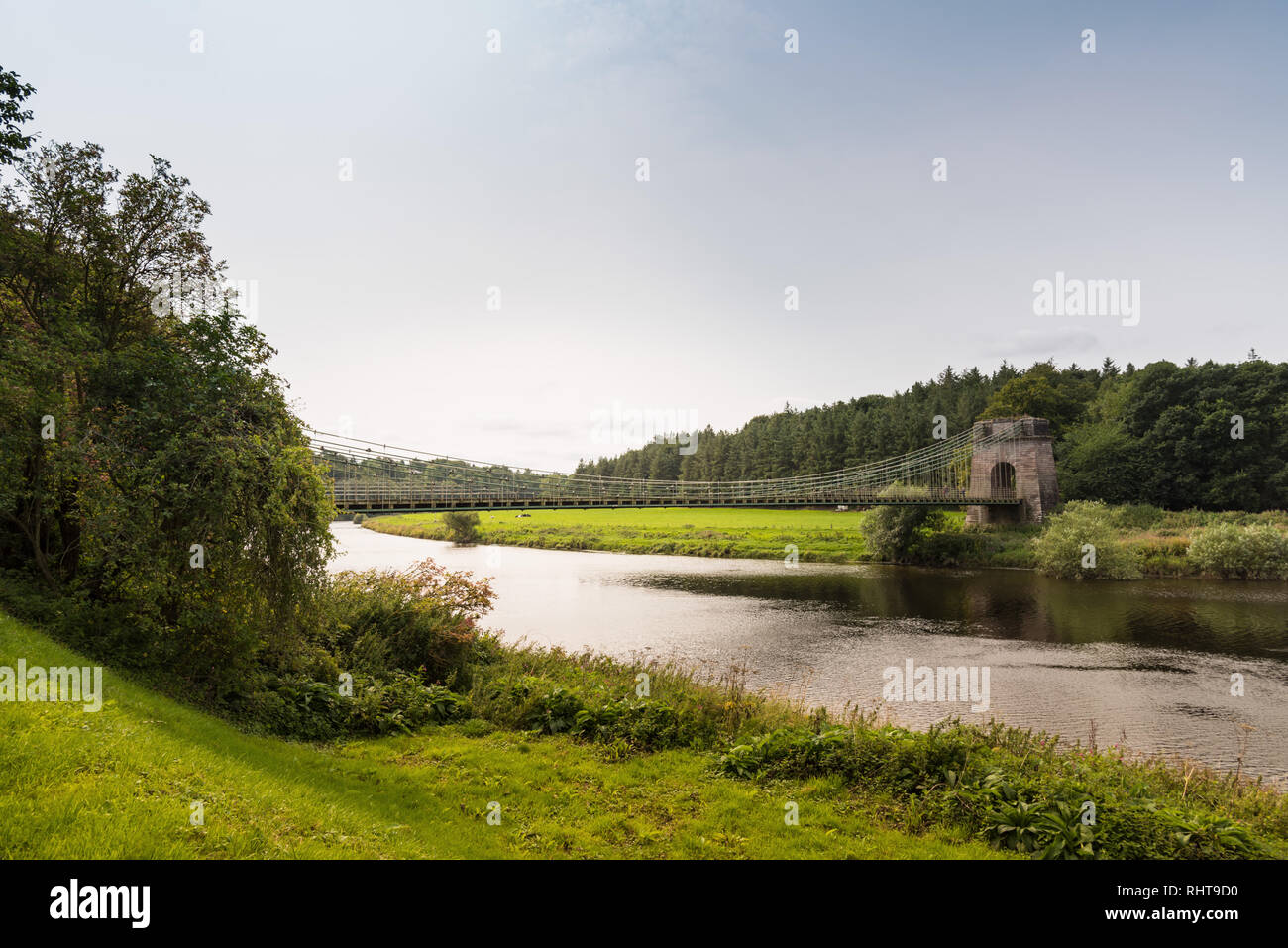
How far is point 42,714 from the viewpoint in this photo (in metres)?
5.95

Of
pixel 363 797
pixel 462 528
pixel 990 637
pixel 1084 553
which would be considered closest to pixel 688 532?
pixel 462 528

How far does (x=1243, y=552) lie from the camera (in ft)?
103

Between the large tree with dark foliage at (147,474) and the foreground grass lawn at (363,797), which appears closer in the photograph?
the foreground grass lawn at (363,797)

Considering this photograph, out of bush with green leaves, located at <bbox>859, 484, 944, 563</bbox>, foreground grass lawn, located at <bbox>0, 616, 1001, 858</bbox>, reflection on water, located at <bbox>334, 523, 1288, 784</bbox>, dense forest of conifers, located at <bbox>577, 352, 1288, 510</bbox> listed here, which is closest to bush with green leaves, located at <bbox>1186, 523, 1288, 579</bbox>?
reflection on water, located at <bbox>334, 523, 1288, 784</bbox>

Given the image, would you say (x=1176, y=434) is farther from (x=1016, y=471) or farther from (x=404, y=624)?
(x=404, y=624)

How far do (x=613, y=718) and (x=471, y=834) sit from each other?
410cm

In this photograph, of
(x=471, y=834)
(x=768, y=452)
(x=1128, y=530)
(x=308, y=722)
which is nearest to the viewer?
(x=471, y=834)

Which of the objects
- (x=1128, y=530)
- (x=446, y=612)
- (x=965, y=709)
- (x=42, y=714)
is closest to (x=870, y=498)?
(x=1128, y=530)

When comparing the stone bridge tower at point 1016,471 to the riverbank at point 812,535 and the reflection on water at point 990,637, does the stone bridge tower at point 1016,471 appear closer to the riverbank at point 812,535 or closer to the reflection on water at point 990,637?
the riverbank at point 812,535

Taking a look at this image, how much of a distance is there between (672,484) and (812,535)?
53.0ft

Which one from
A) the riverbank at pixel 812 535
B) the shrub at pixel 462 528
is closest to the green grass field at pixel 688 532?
the riverbank at pixel 812 535

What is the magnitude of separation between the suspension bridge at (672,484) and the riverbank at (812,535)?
9.59 feet

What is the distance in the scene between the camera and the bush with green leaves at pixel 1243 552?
3114 cm
